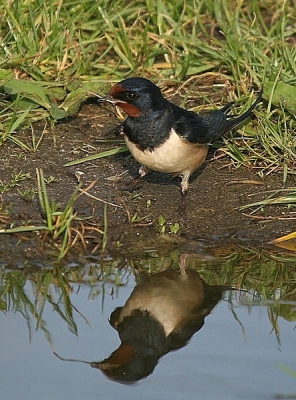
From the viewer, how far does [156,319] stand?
437 centimetres

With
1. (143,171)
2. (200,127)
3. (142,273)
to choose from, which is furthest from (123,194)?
(142,273)

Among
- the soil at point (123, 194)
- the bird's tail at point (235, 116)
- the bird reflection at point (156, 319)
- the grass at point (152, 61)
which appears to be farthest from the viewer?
the grass at point (152, 61)

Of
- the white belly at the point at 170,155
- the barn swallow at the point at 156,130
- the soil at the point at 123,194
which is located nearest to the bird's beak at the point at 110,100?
the barn swallow at the point at 156,130

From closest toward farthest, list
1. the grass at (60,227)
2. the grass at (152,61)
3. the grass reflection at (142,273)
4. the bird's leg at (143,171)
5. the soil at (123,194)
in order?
the grass reflection at (142,273), the grass at (60,227), the soil at (123,194), the bird's leg at (143,171), the grass at (152,61)

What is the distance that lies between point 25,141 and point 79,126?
0.42m

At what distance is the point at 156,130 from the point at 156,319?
134cm

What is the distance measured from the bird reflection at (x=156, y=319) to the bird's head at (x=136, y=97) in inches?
36.5

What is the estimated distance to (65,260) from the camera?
490 centimetres

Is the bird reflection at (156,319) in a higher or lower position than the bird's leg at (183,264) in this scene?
higher

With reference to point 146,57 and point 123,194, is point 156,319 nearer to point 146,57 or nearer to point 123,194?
point 123,194

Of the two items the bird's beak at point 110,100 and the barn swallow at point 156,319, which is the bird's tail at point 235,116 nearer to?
the bird's beak at point 110,100

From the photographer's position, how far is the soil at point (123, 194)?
5247 millimetres

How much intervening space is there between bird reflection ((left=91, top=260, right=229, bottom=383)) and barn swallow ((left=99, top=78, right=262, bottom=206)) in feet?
2.61

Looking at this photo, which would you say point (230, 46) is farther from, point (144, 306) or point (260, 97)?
point (144, 306)
